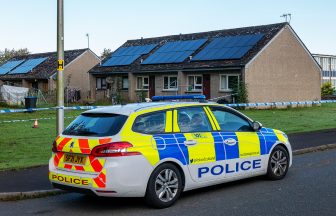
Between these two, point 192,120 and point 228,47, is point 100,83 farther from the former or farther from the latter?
point 192,120

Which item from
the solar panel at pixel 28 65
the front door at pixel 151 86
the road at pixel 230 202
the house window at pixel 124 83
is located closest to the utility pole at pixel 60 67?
the road at pixel 230 202

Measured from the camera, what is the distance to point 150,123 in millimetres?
7223

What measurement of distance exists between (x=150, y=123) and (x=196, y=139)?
30.6 inches

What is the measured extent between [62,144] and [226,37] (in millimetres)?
31956

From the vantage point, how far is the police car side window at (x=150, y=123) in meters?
7.06

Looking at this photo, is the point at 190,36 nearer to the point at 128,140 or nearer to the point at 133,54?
the point at 133,54

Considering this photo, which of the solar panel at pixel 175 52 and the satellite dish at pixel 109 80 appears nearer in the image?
the solar panel at pixel 175 52

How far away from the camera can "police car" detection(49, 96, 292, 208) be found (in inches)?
263

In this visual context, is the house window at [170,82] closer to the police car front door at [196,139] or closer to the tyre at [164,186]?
the police car front door at [196,139]

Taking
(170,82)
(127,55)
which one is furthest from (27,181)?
(127,55)

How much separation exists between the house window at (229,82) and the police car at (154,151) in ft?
83.6

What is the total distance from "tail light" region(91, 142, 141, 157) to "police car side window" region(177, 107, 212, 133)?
1.12 m

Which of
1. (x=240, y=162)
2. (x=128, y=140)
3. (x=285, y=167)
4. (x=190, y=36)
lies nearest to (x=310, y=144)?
(x=285, y=167)

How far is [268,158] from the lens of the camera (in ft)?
28.6
